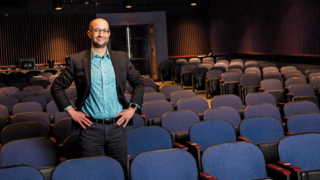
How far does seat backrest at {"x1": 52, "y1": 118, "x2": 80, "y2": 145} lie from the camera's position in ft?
14.8

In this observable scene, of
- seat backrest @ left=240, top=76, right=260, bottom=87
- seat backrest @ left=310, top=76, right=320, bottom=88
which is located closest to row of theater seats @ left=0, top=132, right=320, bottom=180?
seat backrest @ left=310, top=76, right=320, bottom=88

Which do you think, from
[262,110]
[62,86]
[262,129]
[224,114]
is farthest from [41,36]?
[62,86]

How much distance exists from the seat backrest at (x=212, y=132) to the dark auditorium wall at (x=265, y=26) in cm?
742

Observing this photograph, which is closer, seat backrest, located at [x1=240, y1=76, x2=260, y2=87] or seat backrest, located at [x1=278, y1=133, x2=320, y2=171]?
seat backrest, located at [x1=278, y1=133, x2=320, y2=171]

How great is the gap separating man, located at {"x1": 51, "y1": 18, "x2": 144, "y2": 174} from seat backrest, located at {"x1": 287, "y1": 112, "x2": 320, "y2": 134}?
2.64 m

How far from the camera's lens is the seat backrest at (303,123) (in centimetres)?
439

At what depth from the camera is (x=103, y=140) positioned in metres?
2.60

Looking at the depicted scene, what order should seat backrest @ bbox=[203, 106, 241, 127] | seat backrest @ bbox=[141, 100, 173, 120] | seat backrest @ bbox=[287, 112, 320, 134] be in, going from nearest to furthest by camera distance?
seat backrest @ bbox=[287, 112, 320, 134] → seat backrest @ bbox=[203, 106, 241, 127] → seat backrest @ bbox=[141, 100, 173, 120]

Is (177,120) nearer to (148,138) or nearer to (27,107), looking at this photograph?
(148,138)

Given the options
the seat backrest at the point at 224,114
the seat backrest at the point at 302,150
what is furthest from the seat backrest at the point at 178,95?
the seat backrest at the point at 302,150

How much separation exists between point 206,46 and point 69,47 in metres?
7.43

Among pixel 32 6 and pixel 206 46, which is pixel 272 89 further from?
pixel 32 6

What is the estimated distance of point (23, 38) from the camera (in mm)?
16672

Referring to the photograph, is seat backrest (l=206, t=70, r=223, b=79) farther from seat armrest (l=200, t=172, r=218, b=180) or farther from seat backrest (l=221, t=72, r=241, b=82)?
seat armrest (l=200, t=172, r=218, b=180)
